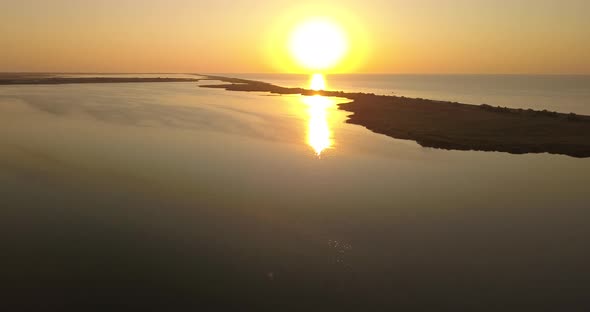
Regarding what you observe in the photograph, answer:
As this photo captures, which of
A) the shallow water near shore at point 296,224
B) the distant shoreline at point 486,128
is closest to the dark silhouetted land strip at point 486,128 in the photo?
the distant shoreline at point 486,128

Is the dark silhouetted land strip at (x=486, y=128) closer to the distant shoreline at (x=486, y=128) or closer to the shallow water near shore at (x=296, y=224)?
the distant shoreline at (x=486, y=128)

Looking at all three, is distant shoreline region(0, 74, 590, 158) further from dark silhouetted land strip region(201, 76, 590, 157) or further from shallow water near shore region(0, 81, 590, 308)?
shallow water near shore region(0, 81, 590, 308)

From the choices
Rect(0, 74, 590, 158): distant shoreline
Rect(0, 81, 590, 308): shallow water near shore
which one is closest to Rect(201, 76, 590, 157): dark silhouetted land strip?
Rect(0, 74, 590, 158): distant shoreline

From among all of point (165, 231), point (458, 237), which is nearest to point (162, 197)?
point (165, 231)

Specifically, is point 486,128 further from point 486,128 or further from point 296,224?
point 296,224

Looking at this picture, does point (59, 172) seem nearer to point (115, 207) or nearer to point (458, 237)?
point (115, 207)
